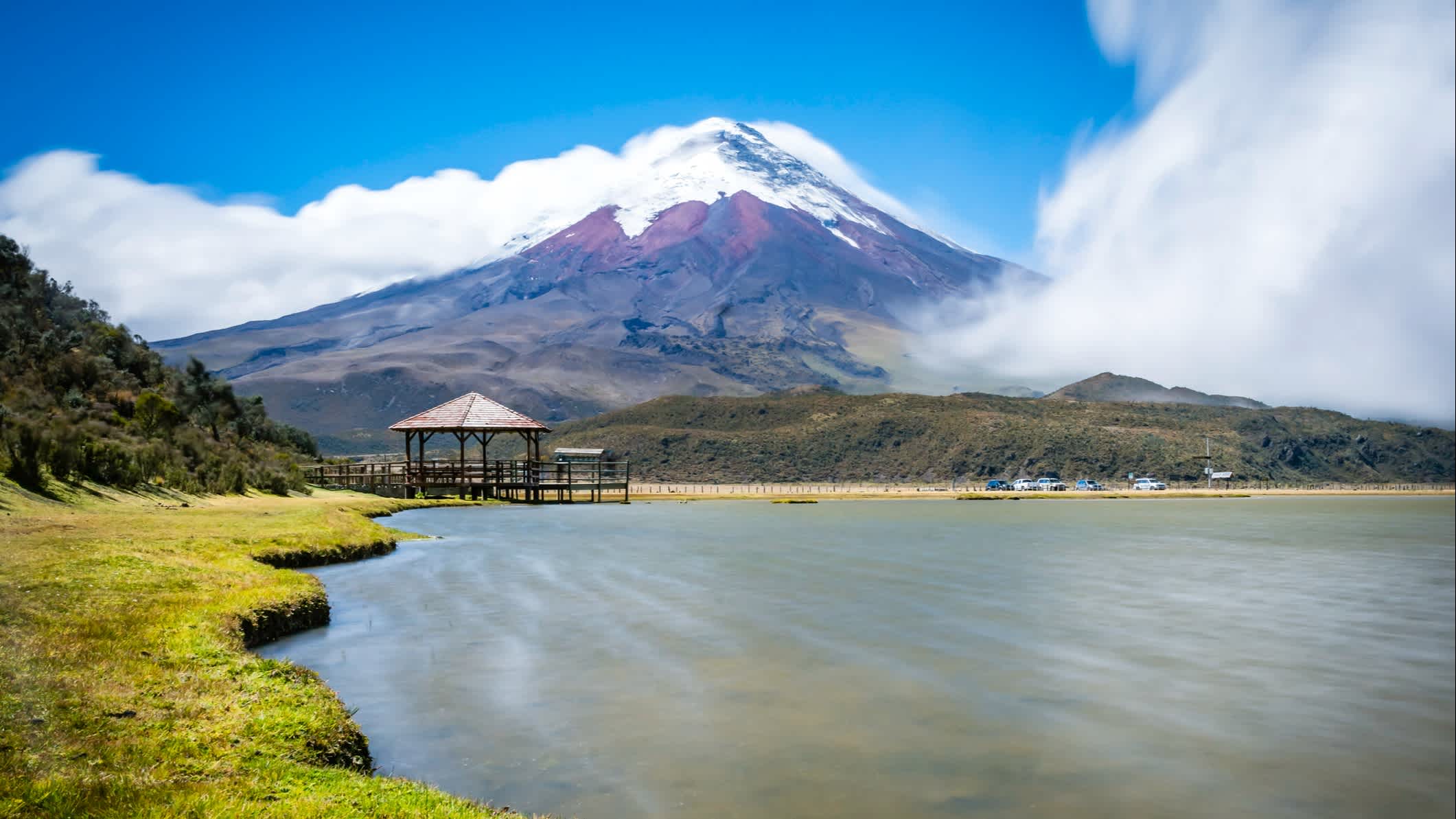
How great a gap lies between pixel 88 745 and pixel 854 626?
10.5 m

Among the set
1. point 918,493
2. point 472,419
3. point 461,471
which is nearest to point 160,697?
point 472,419

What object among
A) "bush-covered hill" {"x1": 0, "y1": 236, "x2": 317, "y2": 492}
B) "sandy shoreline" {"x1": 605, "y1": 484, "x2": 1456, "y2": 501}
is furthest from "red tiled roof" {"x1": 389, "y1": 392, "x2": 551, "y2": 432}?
"sandy shoreline" {"x1": 605, "y1": 484, "x2": 1456, "y2": 501}

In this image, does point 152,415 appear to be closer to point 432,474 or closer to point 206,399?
point 206,399

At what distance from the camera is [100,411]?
83.5 ft

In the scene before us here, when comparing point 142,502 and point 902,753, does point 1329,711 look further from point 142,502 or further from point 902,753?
point 142,502

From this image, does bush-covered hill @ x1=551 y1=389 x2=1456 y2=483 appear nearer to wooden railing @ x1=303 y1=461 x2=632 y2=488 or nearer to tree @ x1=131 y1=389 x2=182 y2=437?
wooden railing @ x1=303 y1=461 x2=632 y2=488

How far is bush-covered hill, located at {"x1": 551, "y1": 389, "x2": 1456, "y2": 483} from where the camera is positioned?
97.2 metres

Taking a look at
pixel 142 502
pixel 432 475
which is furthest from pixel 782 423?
pixel 142 502

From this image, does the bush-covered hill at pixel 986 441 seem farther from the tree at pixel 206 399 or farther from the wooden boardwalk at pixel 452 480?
the tree at pixel 206 399

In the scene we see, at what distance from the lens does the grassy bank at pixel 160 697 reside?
5004 millimetres

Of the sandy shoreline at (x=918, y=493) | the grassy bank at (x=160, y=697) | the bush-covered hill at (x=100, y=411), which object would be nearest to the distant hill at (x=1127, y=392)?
the sandy shoreline at (x=918, y=493)

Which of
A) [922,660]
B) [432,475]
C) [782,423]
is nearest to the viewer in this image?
[922,660]

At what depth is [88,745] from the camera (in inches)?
212

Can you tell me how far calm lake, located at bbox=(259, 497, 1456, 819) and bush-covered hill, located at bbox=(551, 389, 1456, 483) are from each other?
74.4 metres
